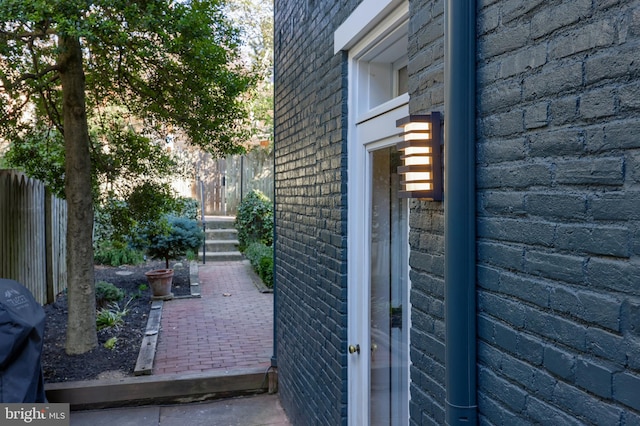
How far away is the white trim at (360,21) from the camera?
2623 millimetres

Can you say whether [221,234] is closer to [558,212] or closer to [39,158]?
[39,158]

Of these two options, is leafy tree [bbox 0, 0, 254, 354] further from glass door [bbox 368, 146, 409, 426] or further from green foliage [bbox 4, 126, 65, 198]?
glass door [bbox 368, 146, 409, 426]

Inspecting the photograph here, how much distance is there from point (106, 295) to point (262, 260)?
3.45 m

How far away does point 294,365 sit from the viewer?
180 inches

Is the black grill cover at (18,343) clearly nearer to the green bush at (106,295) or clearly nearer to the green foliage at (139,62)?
the green foliage at (139,62)

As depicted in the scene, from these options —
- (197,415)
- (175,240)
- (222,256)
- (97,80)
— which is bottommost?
(197,415)

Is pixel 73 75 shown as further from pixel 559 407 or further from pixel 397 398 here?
pixel 559 407

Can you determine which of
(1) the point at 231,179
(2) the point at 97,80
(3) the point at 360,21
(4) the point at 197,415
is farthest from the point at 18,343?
(1) the point at 231,179

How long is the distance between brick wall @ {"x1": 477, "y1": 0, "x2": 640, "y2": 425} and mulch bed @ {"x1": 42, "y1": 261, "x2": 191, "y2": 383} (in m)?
4.75

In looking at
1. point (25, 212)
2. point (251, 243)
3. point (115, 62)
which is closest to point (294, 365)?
point (115, 62)

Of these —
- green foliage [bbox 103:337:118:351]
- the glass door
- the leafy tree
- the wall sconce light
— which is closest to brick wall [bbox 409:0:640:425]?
the wall sconce light

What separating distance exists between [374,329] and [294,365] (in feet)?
5.37

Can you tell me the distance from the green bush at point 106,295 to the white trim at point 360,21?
6387 millimetres

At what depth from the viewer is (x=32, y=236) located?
7.70 meters
